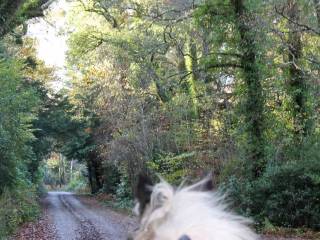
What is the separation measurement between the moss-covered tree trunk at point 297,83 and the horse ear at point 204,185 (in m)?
17.2

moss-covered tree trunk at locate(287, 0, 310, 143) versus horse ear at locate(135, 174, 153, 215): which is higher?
moss-covered tree trunk at locate(287, 0, 310, 143)

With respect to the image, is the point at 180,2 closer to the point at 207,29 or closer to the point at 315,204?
the point at 207,29

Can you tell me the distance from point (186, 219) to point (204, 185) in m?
0.21

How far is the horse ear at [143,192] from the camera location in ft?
4.30

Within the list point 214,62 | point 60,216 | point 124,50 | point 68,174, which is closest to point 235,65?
point 214,62

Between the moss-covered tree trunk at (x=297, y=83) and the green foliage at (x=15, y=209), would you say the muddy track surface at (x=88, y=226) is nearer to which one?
the green foliage at (x=15, y=209)

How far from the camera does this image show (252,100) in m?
18.4

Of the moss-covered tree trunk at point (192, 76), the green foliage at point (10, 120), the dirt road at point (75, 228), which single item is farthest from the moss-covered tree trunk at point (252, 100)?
the green foliage at point (10, 120)

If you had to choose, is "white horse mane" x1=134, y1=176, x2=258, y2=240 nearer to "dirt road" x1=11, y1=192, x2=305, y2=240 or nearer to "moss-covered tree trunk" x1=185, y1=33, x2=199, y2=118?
"dirt road" x1=11, y1=192, x2=305, y2=240

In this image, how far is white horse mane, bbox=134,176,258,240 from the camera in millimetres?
1188

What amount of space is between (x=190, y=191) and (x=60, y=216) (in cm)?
2819

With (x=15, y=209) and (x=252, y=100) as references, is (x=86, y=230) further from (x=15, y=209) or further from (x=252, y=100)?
(x=252, y=100)

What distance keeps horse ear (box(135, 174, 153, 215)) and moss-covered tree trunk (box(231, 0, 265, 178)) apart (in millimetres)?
16859

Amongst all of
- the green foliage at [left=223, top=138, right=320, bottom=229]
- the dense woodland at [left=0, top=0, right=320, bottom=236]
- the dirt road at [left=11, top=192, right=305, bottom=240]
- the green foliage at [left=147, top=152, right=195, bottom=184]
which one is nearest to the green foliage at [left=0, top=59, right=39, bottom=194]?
the dense woodland at [left=0, top=0, right=320, bottom=236]
